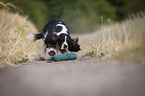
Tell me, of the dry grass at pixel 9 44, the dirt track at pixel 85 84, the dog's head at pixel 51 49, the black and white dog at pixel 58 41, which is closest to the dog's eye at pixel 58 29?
the black and white dog at pixel 58 41

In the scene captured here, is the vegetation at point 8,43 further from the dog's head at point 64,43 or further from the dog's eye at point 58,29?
the dog's eye at point 58,29

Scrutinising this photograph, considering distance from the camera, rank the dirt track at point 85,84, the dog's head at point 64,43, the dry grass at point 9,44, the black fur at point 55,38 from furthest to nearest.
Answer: the black fur at point 55,38 < the dog's head at point 64,43 < the dry grass at point 9,44 < the dirt track at point 85,84

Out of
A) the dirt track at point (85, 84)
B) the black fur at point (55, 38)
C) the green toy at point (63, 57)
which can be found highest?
the black fur at point (55, 38)

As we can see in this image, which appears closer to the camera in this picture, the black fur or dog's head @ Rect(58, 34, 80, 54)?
dog's head @ Rect(58, 34, 80, 54)

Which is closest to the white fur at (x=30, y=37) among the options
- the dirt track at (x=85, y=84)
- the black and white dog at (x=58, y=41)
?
the black and white dog at (x=58, y=41)

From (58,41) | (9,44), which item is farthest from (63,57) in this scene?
(9,44)

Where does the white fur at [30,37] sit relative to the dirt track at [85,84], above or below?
above

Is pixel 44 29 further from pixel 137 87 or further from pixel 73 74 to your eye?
pixel 137 87

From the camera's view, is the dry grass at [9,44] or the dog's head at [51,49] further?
the dog's head at [51,49]

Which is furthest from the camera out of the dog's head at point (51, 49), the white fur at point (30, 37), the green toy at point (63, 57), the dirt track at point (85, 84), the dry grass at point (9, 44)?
the white fur at point (30, 37)

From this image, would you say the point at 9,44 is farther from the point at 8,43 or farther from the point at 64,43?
the point at 64,43

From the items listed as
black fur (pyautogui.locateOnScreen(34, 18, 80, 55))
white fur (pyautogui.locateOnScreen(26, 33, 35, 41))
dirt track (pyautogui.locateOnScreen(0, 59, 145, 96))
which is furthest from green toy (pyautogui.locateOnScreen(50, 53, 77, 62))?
dirt track (pyautogui.locateOnScreen(0, 59, 145, 96))

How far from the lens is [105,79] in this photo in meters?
1.59

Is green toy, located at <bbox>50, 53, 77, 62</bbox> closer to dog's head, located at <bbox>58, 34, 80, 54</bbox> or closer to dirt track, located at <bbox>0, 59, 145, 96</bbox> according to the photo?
dog's head, located at <bbox>58, 34, 80, 54</bbox>
